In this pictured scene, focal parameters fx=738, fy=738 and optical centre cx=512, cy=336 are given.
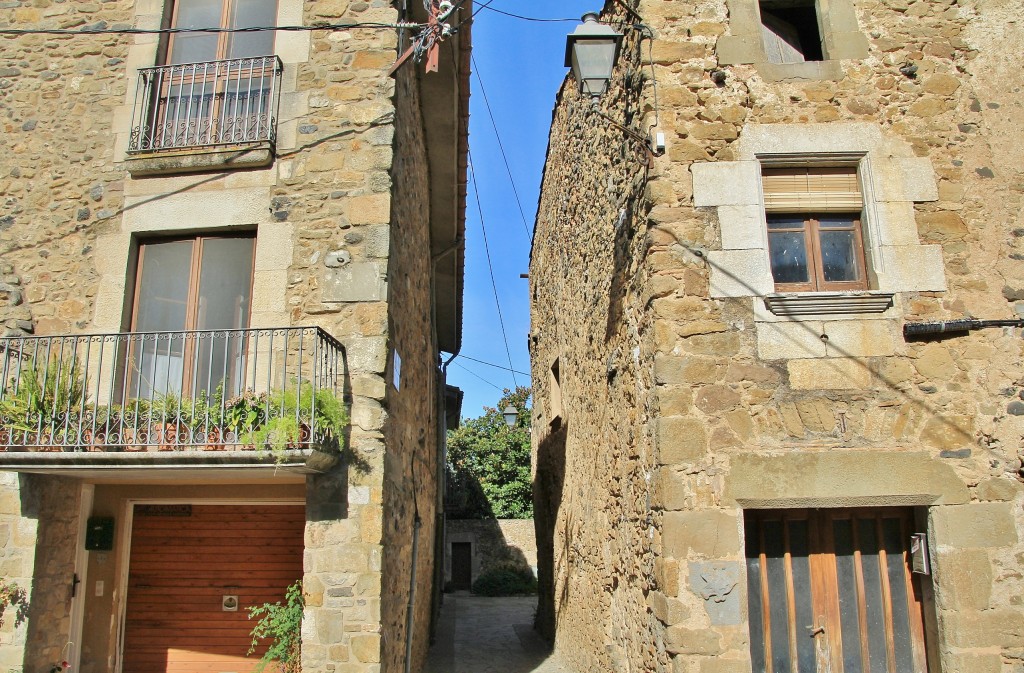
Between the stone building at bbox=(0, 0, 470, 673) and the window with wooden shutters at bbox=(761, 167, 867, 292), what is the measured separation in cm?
312

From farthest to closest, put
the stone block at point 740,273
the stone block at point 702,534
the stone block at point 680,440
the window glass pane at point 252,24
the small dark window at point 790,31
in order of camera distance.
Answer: the window glass pane at point 252,24, the small dark window at point 790,31, the stone block at point 740,273, the stone block at point 680,440, the stone block at point 702,534

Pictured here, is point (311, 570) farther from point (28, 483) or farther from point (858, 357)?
point (858, 357)

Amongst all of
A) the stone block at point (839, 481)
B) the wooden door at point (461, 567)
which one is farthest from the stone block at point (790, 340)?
the wooden door at point (461, 567)

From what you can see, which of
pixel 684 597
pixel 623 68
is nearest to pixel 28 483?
pixel 684 597

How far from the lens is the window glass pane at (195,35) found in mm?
7165

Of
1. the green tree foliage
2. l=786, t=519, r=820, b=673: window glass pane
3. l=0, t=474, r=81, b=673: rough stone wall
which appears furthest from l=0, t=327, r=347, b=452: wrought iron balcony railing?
the green tree foliage

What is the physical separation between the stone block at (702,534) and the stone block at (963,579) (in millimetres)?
1324

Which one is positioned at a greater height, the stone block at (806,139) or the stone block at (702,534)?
the stone block at (806,139)

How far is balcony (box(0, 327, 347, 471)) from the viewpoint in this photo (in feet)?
17.6

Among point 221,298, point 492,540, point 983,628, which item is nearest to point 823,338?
point 983,628

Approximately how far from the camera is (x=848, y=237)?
218 inches

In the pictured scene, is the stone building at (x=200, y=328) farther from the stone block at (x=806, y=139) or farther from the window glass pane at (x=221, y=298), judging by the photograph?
the stone block at (x=806, y=139)

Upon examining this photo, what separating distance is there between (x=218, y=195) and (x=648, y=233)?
378 centimetres

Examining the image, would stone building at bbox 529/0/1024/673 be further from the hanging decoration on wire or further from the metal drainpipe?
the metal drainpipe
